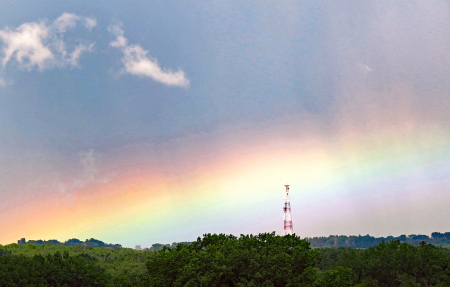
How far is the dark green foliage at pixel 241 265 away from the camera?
45000mm

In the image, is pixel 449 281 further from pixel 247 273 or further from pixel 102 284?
pixel 102 284

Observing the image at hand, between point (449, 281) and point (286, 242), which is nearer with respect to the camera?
point (286, 242)

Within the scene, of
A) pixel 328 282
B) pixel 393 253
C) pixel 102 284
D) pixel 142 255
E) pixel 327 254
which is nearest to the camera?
pixel 328 282

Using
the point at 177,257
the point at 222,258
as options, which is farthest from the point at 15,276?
the point at 222,258

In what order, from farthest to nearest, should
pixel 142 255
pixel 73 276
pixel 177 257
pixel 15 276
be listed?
pixel 142 255 < pixel 73 276 < pixel 15 276 < pixel 177 257

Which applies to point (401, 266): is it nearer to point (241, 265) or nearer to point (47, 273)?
point (241, 265)

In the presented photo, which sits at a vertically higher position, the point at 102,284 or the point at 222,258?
the point at 222,258

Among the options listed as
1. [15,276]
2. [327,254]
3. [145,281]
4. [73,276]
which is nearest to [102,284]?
[73,276]

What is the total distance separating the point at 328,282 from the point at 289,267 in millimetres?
4304

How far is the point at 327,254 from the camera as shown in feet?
412

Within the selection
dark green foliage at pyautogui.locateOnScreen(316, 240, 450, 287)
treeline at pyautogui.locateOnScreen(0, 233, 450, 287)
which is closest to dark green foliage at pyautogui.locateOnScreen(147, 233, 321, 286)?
treeline at pyautogui.locateOnScreen(0, 233, 450, 287)

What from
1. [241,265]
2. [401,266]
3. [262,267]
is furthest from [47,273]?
[401,266]

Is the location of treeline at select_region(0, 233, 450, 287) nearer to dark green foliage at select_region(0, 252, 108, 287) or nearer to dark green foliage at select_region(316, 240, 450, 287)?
dark green foliage at select_region(316, 240, 450, 287)

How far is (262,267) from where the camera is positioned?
149 ft
